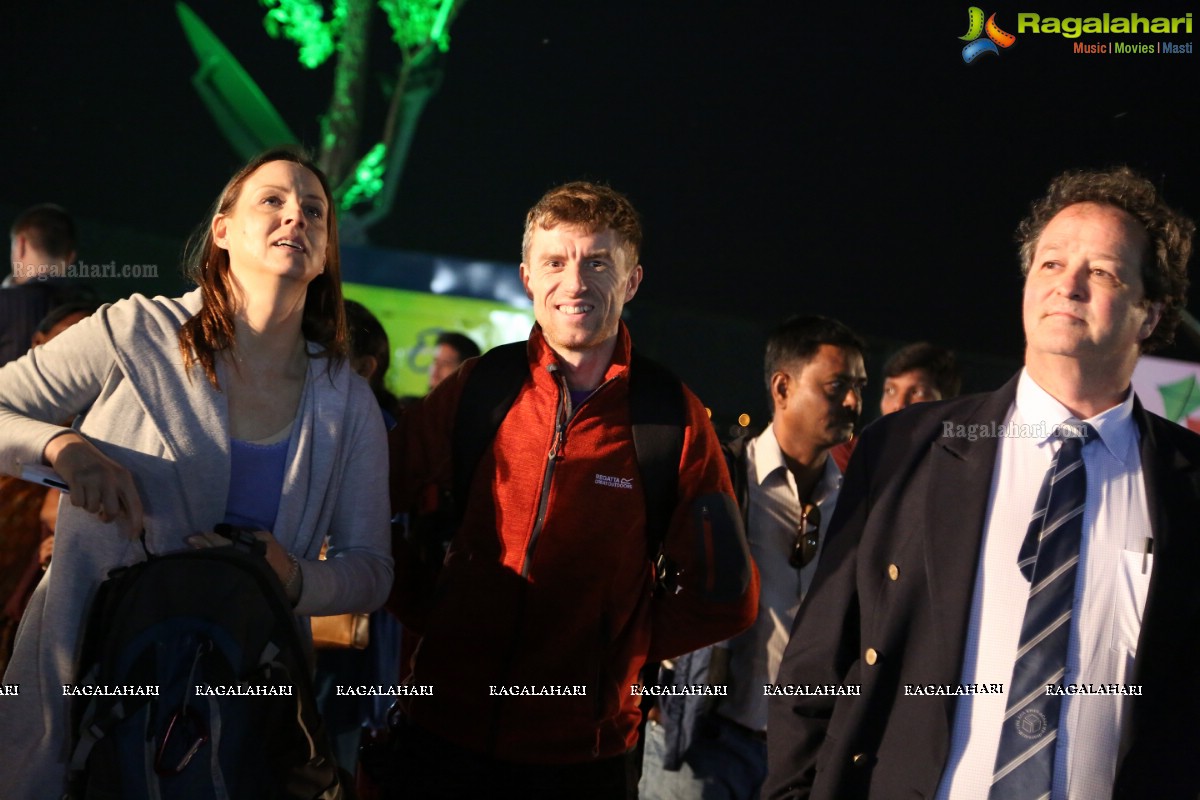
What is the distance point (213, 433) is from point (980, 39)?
6054 millimetres

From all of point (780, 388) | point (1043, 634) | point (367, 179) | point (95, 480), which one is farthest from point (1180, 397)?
point (95, 480)

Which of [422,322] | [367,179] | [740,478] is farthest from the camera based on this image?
[367,179]

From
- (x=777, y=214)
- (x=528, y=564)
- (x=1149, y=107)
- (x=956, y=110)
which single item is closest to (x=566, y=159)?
(x=777, y=214)

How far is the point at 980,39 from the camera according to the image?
680cm

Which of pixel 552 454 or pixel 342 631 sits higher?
pixel 552 454

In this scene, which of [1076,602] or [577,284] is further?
[577,284]

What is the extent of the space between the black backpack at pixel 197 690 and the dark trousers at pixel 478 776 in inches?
17.2

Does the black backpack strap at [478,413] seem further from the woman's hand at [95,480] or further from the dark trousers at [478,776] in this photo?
the woman's hand at [95,480]

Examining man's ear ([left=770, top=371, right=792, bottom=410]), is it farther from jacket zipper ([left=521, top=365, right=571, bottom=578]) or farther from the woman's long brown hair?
the woman's long brown hair

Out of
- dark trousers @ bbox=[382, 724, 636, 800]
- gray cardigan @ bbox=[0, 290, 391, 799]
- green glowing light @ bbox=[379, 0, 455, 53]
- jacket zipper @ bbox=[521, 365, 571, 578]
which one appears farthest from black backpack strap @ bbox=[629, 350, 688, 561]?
green glowing light @ bbox=[379, 0, 455, 53]

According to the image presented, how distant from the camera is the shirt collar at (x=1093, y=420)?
2082 millimetres

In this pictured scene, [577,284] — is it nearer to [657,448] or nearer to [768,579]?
[657,448]

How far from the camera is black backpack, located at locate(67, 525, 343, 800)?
1.78 m

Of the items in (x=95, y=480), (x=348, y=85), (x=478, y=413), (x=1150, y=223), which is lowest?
(x=95, y=480)
